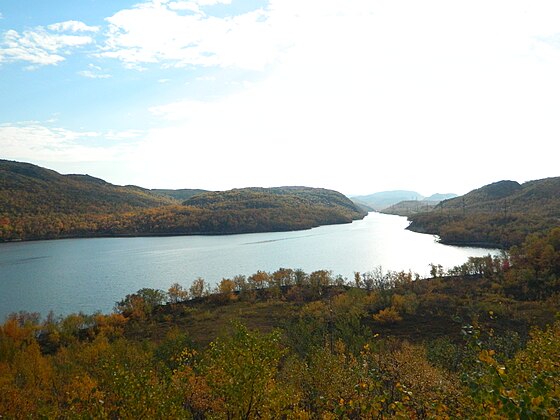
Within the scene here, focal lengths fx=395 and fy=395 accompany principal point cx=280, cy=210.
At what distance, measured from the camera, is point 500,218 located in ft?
374

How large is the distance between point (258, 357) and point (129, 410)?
345 centimetres

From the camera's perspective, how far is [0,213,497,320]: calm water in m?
60.1

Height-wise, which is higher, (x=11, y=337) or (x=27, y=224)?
(x=27, y=224)

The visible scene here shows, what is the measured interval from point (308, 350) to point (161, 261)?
6116 centimetres

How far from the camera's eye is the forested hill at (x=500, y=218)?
99331mm

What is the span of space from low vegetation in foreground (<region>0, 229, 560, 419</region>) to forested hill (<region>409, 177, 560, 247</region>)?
38286 millimetres

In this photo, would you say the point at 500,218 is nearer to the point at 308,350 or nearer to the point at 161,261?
the point at 161,261

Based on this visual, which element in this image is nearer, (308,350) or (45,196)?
(308,350)

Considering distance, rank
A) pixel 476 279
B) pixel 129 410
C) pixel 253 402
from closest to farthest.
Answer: pixel 129 410
pixel 253 402
pixel 476 279

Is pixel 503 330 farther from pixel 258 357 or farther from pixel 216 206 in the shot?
pixel 216 206

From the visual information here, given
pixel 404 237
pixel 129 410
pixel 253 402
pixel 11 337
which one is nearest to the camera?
pixel 129 410

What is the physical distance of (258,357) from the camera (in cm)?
1079

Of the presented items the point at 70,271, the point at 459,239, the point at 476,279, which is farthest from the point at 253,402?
the point at 459,239

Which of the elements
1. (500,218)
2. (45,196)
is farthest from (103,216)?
(500,218)
